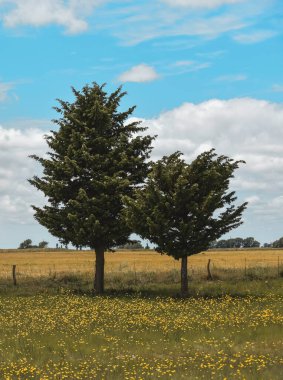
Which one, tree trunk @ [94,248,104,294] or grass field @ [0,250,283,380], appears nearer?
grass field @ [0,250,283,380]

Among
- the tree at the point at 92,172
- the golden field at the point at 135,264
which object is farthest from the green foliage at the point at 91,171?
the golden field at the point at 135,264

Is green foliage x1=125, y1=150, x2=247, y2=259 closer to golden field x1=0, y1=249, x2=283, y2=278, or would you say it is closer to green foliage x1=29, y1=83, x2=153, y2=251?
green foliage x1=29, y1=83, x2=153, y2=251

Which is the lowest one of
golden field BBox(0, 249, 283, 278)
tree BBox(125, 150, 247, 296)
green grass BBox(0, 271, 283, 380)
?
green grass BBox(0, 271, 283, 380)

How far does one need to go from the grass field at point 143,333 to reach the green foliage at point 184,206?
3.71 m

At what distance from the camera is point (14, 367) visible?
1426 centimetres

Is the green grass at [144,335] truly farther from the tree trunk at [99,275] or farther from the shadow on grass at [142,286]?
the tree trunk at [99,275]

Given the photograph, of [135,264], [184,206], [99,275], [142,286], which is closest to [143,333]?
[184,206]

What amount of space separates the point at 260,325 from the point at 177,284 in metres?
17.8

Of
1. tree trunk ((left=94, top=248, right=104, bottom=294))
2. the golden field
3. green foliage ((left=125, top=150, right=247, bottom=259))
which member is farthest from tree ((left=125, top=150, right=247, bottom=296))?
the golden field

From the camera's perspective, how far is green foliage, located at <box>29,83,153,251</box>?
34031 millimetres

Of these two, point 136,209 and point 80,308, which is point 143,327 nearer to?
point 80,308

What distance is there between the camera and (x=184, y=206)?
101ft

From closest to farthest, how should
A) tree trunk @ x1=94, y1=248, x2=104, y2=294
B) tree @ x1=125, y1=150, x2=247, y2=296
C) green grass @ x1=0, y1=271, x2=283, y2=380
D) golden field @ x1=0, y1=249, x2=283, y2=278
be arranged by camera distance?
green grass @ x1=0, y1=271, x2=283, y2=380, tree @ x1=125, y1=150, x2=247, y2=296, tree trunk @ x1=94, y1=248, x2=104, y2=294, golden field @ x1=0, y1=249, x2=283, y2=278

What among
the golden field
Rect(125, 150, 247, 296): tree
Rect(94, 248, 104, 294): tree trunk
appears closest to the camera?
Rect(125, 150, 247, 296): tree
